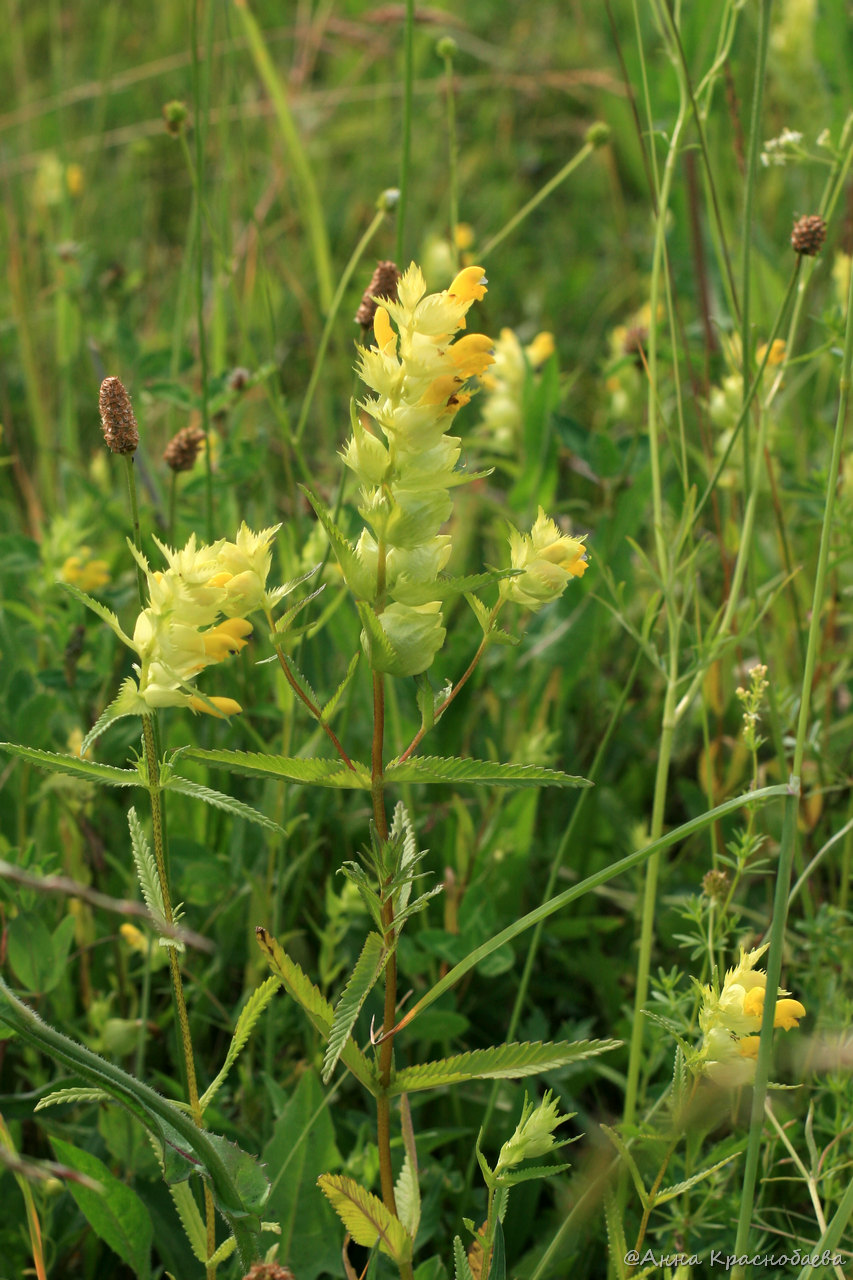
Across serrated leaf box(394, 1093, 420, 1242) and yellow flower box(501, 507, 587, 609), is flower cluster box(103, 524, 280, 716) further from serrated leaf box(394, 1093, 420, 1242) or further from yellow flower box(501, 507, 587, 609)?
serrated leaf box(394, 1093, 420, 1242)

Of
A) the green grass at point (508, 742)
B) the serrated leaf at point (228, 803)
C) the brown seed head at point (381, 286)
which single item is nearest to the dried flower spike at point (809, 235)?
the green grass at point (508, 742)

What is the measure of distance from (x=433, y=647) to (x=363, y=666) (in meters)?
0.77

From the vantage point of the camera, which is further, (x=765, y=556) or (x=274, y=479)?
(x=274, y=479)

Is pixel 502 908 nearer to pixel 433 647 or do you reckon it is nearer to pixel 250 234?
pixel 433 647

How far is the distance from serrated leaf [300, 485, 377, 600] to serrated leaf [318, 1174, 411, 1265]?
0.39m

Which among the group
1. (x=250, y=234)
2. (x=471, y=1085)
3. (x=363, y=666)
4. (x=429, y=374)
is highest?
(x=429, y=374)

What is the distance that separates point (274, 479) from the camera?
2.03 meters

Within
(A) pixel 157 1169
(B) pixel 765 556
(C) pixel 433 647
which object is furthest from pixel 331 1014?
(B) pixel 765 556

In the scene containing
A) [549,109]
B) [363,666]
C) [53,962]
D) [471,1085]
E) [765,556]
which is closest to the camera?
[53,962]

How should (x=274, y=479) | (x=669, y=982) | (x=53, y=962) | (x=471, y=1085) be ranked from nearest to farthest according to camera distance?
(x=669, y=982)
(x=53, y=962)
(x=471, y=1085)
(x=274, y=479)

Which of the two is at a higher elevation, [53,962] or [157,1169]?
[53,962]

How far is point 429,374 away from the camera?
0.64 metres

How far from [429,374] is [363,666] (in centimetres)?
82

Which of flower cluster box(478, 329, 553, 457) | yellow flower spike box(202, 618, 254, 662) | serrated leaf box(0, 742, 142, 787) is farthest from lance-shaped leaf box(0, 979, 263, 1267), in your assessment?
flower cluster box(478, 329, 553, 457)
